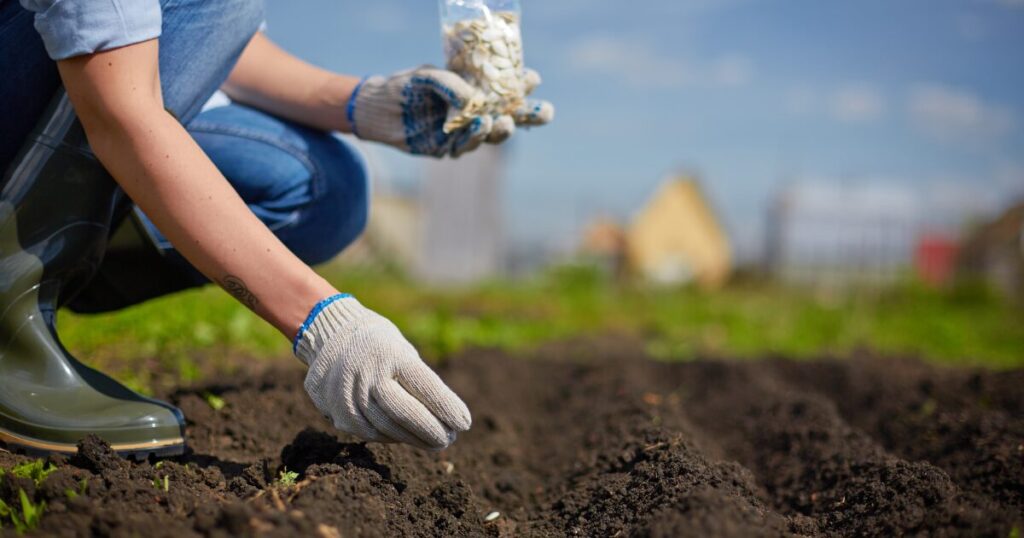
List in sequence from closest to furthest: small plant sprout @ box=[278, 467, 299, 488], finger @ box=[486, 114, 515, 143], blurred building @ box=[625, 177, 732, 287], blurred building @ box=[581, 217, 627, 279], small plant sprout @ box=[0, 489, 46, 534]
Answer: small plant sprout @ box=[0, 489, 46, 534] → small plant sprout @ box=[278, 467, 299, 488] → finger @ box=[486, 114, 515, 143] → blurred building @ box=[581, 217, 627, 279] → blurred building @ box=[625, 177, 732, 287]

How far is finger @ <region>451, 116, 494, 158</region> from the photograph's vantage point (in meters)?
1.84

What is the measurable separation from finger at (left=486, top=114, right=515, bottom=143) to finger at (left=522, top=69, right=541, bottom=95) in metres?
0.09

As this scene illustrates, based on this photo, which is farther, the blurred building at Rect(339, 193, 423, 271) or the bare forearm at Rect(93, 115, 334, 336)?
the blurred building at Rect(339, 193, 423, 271)

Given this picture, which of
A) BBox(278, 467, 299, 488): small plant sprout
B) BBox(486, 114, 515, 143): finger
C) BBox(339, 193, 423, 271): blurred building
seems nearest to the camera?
BBox(278, 467, 299, 488): small plant sprout

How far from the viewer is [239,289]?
1.42m

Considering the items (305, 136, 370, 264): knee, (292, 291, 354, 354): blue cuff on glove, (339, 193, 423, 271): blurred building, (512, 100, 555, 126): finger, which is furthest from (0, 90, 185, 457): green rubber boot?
(339, 193, 423, 271): blurred building

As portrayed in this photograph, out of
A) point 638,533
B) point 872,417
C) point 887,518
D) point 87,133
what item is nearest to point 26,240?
point 87,133

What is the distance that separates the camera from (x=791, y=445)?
2264mm

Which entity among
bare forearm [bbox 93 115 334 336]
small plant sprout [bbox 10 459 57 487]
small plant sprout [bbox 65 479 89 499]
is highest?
bare forearm [bbox 93 115 334 336]

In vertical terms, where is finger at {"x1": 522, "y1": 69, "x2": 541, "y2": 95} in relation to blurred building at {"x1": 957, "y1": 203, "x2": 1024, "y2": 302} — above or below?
above

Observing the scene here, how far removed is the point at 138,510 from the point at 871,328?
19.2ft

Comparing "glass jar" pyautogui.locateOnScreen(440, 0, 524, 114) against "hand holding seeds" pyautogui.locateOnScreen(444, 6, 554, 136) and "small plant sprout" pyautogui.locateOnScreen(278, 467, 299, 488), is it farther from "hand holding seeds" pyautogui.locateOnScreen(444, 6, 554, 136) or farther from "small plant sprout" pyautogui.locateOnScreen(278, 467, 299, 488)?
Answer: "small plant sprout" pyautogui.locateOnScreen(278, 467, 299, 488)

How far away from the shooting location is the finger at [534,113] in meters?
1.97

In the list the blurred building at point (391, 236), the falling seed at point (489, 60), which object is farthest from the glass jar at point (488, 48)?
the blurred building at point (391, 236)
